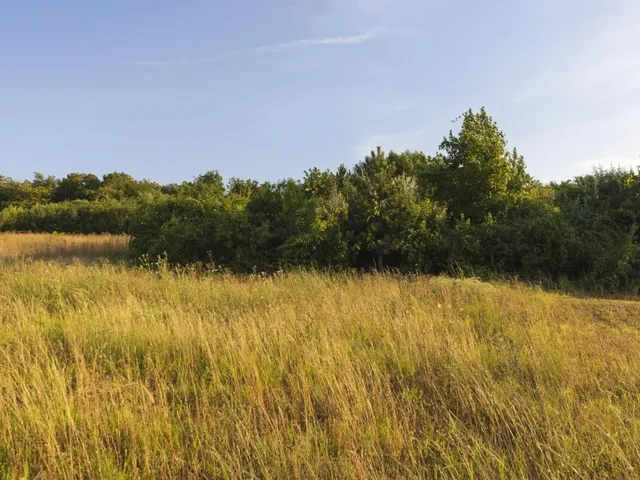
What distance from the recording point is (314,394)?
3.37 metres

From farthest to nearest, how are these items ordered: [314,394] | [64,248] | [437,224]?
1. [64,248]
2. [437,224]
3. [314,394]

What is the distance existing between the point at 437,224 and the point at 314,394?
33.9 ft

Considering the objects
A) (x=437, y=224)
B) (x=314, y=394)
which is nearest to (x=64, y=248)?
(x=437, y=224)

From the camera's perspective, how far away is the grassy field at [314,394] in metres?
2.54

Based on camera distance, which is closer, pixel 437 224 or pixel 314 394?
pixel 314 394

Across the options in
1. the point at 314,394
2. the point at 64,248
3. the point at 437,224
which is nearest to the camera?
the point at 314,394

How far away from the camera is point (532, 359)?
398 cm

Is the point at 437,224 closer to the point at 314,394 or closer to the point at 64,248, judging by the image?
the point at 314,394

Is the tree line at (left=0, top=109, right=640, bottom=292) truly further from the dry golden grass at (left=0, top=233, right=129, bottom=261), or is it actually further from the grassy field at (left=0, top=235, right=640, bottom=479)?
the grassy field at (left=0, top=235, right=640, bottom=479)

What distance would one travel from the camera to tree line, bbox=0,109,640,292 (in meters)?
11.7

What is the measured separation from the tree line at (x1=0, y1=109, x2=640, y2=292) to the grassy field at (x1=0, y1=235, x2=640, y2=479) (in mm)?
5926

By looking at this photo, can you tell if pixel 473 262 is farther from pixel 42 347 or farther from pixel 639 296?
pixel 42 347

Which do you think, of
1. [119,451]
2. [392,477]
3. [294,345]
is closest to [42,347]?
[119,451]

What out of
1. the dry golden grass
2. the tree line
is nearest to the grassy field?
the tree line
